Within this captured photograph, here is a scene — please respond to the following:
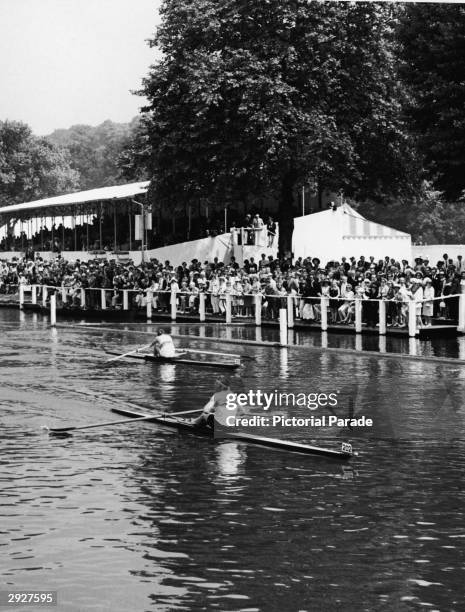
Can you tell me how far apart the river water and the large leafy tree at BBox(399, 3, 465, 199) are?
13411 mm

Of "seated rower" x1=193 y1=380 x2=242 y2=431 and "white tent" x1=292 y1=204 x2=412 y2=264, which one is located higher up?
"white tent" x1=292 y1=204 x2=412 y2=264

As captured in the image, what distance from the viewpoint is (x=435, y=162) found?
38.6 m

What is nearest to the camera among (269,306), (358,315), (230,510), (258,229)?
(230,510)

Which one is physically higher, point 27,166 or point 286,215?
point 27,166

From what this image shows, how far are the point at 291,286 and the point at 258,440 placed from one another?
62.1 feet

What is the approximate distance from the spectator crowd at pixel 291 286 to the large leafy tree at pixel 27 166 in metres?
11.2

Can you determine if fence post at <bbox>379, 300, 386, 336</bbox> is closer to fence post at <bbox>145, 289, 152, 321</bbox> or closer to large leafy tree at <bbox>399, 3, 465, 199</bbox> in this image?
large leafy tree at <bbox>399, 3, 465, 199</bbox>

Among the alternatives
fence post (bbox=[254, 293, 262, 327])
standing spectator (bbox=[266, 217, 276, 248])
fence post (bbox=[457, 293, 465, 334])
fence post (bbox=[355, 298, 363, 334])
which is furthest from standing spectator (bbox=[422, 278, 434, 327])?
standing spectator (bbox=[266, 217, 276, 248])

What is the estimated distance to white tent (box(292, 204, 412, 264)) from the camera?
50531 mm

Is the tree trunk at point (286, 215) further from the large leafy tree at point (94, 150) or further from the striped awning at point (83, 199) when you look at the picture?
the large leafy tree at point (94, 150)

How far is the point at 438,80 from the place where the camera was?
36.8 metres

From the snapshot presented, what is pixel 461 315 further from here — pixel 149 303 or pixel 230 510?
pixel 230 510

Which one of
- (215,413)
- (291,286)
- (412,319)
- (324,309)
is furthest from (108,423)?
(291,286)

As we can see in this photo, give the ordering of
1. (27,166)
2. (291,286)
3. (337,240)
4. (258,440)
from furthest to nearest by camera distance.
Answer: (27,166), (337,240), (291,286), (258,440)
